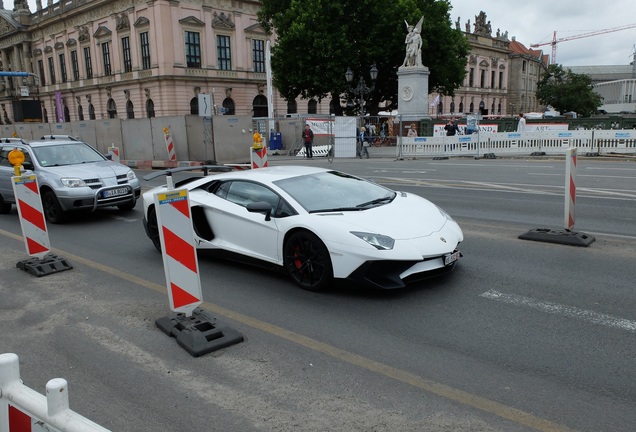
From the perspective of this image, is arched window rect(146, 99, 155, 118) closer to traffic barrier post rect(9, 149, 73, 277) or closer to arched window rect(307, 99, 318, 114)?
arched window rect(307, 99, 318, 114)

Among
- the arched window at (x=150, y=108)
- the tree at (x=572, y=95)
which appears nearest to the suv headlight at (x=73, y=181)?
the arched window at (x=150, y=108)

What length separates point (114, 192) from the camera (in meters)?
11.1

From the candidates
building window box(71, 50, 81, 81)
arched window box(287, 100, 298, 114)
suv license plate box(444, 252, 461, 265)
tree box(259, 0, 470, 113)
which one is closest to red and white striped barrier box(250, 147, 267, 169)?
suv license plate box(444, 252, 461, 265)

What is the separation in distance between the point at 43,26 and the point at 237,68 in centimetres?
2879

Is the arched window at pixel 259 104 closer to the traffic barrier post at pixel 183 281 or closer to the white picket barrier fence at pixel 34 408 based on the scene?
the traffic barrier post at pixel 183 281

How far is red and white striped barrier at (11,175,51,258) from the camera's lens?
23.7ft

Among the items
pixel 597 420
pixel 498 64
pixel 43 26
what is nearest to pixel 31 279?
pixel 597 420

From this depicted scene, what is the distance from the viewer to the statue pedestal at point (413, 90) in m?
33.1

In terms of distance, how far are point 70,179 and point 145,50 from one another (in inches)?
1851

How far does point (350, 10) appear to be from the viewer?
39.2 m

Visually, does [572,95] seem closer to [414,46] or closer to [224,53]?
[224,53]

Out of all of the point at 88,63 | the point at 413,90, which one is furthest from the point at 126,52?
the point at 413,90

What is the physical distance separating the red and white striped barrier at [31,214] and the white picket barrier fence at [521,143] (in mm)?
21180

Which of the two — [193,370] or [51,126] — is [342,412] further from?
[51,126]
